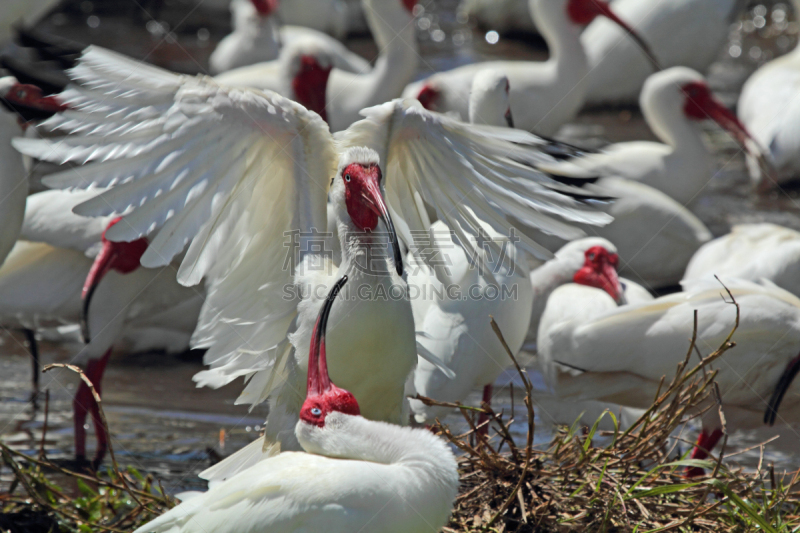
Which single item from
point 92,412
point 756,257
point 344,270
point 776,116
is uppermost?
point 776,116

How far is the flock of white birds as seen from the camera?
2.63m

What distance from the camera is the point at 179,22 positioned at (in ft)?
37.6

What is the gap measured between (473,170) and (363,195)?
48cm

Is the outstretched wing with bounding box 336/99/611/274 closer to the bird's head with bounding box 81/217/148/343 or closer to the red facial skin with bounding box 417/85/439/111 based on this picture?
the bird's head with bounding box 81/217/148/343

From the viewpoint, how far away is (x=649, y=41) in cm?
919

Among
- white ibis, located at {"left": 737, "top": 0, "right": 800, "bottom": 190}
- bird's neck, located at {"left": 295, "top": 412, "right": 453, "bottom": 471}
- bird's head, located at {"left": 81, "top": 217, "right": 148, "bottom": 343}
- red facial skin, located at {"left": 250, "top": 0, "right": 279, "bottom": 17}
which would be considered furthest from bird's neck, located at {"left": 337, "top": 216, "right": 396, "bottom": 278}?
red facial skin, located at {"left": 250, "top": 0, "right": 279, "bottom": 17}

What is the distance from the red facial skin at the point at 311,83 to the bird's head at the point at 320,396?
11.8 feet

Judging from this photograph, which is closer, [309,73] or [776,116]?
[309,73]

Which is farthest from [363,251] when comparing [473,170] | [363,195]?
[473,170]

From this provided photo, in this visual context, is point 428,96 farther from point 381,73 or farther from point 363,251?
point 363,251

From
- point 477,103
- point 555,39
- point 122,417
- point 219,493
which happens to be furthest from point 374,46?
point 219,493

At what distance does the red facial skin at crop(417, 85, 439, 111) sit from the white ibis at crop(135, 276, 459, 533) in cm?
365

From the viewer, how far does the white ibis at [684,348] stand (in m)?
4.01

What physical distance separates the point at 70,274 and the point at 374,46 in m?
6.86
